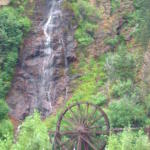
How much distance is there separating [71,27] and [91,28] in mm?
1494

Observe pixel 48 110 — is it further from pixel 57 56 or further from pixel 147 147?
pixel 147 147

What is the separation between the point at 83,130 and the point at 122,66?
487 cm

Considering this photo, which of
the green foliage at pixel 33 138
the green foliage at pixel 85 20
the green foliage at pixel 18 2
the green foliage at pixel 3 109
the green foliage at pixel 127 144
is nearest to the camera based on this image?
the green foliage at pixel 127 144

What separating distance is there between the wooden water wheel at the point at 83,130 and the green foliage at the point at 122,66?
2.86m

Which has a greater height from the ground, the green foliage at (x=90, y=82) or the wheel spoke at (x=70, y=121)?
the green foliage at (x=90, y=82)

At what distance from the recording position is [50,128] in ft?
96.2

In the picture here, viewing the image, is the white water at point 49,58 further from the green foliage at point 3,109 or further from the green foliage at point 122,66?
the green foliage at point 122,66

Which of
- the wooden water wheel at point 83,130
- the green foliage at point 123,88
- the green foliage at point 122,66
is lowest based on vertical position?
the wooden water wheel at point 83,130

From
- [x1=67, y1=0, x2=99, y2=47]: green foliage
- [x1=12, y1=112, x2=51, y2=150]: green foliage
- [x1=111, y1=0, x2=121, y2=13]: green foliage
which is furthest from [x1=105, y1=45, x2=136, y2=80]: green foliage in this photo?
[x1=12, y1=112, x2=51, y2=150]: green foliage

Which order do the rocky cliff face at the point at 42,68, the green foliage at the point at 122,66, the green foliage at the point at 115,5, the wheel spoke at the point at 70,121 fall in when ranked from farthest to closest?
the green foliage at the point at 115,5
the rocky cliff face at the point at 42,68
the green foliage at the point at 122,66
the wheel spoke at the point at 70,121

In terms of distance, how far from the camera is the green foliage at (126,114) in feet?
87.0

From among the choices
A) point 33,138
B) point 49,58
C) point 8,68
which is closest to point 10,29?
point 8,68

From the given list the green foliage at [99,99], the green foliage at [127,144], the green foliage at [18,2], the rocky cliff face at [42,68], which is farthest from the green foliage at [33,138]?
the green foliage at [18,2]

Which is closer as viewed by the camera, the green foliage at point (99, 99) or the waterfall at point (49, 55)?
the green foliage at point (99, 99)
